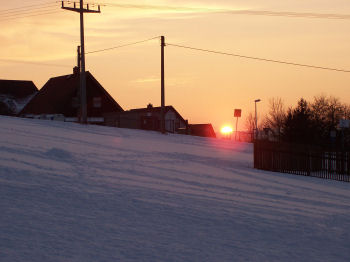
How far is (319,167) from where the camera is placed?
22.7m

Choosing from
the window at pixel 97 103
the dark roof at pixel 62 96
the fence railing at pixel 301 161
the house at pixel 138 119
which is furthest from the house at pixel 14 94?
the fence railing at pixel 301 161

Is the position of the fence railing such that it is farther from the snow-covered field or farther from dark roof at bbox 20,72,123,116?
dark roof at bbox 20,72,123,116

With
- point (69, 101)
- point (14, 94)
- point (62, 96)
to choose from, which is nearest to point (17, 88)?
point (14, 94)

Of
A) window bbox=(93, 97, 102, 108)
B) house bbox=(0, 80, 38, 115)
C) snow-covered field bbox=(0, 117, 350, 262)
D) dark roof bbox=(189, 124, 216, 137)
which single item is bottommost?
snow-covered field bbox=(0, 117, 350, 262)

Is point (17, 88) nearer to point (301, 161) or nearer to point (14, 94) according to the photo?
point (14, 94)

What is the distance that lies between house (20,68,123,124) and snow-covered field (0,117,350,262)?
4676 centimetres

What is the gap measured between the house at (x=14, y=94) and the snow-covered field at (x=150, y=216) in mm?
56728

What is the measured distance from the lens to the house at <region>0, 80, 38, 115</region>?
222 feet

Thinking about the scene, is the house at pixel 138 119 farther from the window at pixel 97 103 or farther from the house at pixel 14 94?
the house at pixel 14 94

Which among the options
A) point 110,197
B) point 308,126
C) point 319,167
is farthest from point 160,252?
point 308,126

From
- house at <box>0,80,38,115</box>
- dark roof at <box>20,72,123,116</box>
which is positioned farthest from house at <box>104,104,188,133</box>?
house at <box>0,80,38,115</box>

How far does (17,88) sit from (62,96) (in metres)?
13.7

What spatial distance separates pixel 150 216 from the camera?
27.3 ft

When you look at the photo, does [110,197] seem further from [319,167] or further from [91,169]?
[319,167]
